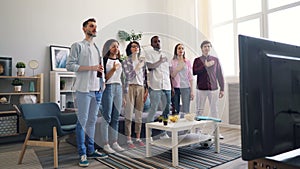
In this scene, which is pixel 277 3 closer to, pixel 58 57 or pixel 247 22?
pixel 247 22

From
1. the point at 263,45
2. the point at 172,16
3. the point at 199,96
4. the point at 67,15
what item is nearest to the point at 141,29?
the point at 172,16

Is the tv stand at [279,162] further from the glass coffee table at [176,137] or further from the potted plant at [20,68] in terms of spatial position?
the potted plant at [20,68]

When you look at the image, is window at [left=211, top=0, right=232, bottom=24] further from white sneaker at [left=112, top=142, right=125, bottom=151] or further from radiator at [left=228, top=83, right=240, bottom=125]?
white sneaker at [left=112, top=142, right=125, bottom=151]

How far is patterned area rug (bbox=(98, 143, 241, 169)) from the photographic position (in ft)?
6.71

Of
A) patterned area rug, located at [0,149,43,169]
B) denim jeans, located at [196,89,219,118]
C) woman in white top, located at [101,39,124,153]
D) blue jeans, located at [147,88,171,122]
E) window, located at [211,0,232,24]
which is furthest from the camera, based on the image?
window, located at [211,0,232,24]

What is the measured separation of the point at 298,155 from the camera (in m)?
0.71

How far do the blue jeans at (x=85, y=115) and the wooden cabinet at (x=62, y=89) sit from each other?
1400mm

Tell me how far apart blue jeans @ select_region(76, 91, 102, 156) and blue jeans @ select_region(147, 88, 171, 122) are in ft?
2.09

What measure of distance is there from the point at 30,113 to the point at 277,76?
7.16ft

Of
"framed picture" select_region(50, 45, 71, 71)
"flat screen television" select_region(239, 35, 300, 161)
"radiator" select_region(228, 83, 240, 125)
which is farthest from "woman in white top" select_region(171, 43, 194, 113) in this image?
"framed picture" select_region(50, 45, 71, 71)

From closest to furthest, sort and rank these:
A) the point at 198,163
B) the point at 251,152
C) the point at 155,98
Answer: the point at 251,152 < the point at 198,163 < the point at 155,98

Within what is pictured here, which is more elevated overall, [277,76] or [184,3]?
[184,3]

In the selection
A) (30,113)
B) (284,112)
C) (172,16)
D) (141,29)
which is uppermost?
(172,16)

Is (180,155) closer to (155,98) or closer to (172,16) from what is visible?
(155,98)
